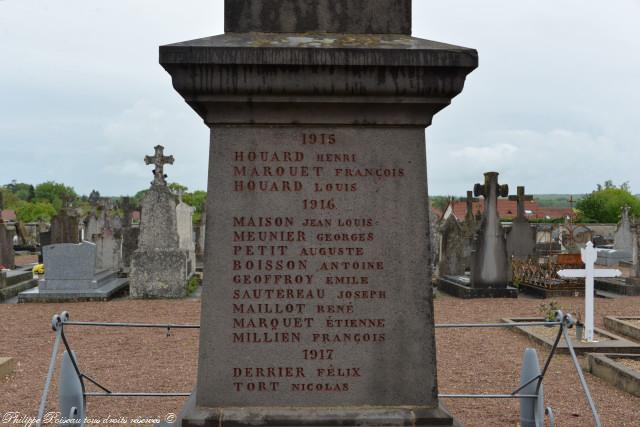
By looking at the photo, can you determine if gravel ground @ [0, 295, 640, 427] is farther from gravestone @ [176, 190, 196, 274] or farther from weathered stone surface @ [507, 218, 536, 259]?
weathered stone surface @ [507, 218, 536, 259]

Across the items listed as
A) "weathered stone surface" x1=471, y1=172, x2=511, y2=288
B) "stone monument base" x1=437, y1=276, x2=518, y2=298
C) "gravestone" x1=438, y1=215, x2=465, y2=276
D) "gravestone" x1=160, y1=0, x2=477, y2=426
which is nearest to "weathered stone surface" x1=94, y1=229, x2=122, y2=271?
"gravestone" x1=438, y1=215, x2=465, y2=276

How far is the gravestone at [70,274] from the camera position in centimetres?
1565

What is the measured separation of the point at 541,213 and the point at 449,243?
6899 cm

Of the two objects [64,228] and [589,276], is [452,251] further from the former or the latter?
[64,228]

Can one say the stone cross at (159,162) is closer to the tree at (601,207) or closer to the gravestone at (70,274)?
the gravestone at (70,274)

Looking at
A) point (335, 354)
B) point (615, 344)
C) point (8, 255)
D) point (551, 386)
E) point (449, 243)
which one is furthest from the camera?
point (8, 255)

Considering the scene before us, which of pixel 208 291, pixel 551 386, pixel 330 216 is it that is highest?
pixel 330 216

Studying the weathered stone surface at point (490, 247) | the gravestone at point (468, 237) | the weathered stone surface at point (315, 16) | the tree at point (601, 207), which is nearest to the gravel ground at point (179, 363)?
the weathered stone surface at point (490, 247)

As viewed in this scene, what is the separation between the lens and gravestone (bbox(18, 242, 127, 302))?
15.6m

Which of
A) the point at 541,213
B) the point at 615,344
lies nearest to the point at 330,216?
the point at 615,344

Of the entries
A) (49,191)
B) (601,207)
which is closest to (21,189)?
(49,191)

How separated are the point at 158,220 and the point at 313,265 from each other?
523 inches

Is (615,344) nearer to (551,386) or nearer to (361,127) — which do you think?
(551,386)

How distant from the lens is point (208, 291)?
3.46 m
